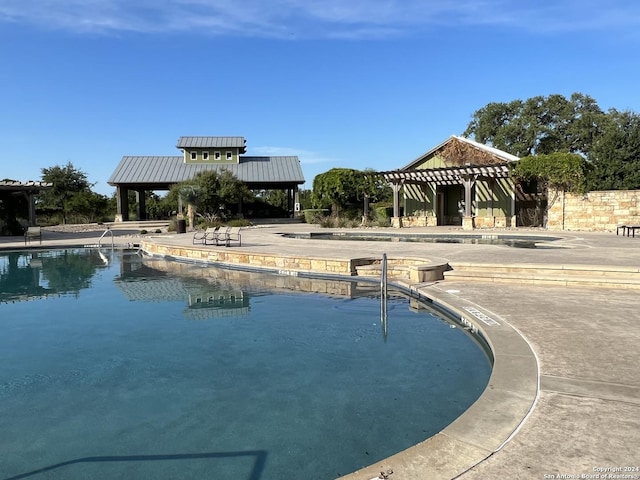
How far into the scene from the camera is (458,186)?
28266 millimetres

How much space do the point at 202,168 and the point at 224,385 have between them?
32815mm

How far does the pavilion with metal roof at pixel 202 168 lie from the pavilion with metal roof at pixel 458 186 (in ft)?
30.3

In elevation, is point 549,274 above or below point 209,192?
below

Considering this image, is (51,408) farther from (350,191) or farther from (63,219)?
(63,219)

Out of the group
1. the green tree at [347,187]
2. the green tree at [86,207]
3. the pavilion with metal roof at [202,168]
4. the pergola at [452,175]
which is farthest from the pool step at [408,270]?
the green tree at [86,207]

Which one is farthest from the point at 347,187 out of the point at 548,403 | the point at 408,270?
the point at 548,403

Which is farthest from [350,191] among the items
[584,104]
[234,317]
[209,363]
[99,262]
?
[584,104]

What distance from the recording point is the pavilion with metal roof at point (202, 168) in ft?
109

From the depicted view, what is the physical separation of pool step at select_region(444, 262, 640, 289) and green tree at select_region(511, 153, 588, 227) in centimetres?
1552

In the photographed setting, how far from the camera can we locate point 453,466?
245 centimetres

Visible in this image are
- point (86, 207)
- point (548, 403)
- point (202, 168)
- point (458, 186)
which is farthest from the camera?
point (202, 168)

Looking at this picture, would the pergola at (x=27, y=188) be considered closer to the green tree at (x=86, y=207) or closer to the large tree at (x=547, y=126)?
the green tree at (x=86, y=207)

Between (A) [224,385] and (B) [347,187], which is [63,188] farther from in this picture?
(A) [224,385]

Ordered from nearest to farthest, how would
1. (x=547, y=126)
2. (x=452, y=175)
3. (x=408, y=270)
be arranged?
1. (x=408, y=270)
2. (x=452, y=175)
3. (x=547, y=126)
